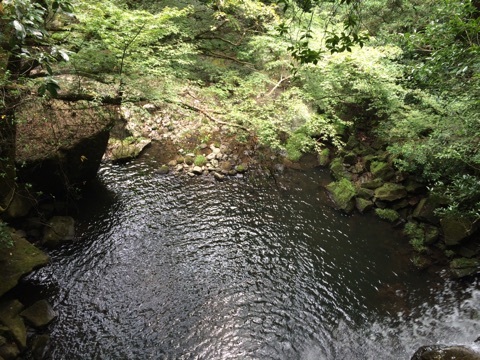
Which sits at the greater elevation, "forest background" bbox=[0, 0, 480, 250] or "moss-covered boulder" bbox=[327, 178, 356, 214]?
"forest background" bbox=[0, 0, 480, 250]

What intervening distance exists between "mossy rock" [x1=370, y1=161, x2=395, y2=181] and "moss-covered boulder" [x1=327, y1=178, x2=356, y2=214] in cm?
138

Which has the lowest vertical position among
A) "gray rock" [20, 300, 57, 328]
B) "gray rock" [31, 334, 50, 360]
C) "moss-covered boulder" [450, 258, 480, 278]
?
"gray rock" [31, 334, 50, 360]

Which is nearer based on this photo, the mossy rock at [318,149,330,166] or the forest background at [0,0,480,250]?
the forest background at [0,0,480,250]

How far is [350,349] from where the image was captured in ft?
24.4

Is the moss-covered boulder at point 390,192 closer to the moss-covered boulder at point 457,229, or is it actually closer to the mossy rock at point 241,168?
the moss-covered boulder at point 457,229

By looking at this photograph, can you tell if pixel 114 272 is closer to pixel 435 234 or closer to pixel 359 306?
pixel 359 306

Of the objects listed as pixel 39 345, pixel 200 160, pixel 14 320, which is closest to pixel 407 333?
pixel 39 345

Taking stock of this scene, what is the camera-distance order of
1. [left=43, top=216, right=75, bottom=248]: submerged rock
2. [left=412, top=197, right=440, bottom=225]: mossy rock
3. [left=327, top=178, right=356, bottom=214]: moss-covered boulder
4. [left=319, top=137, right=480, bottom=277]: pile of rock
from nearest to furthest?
[left=43, top=216, right=75, bottom=248]: submerged rock → [left=319, top=137, right=480, bottom=277]: pile of rock → [left=412, top=197, right=440, bottom=225]: mossy rock → [left=327, top=178, right=356, bottom=214]: moss-covered boulder

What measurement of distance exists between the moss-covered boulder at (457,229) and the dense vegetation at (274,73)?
1.78ft

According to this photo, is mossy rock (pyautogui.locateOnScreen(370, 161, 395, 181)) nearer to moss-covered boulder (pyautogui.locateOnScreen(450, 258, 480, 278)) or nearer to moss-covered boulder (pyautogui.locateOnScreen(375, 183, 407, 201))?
moss-covered boulder (pyautogui.locateOnScreen(375, 183, 407, 201))

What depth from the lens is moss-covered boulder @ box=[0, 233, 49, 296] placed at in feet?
22.5

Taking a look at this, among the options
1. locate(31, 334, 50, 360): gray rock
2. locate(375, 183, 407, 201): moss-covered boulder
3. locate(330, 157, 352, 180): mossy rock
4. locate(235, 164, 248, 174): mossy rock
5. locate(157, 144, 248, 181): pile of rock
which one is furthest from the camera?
locate(330, 157, 352, 180): mossy rock

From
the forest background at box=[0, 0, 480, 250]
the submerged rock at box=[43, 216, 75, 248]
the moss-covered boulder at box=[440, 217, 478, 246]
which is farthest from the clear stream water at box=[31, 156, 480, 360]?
the forest background at box=[0, 0, 480, 250]

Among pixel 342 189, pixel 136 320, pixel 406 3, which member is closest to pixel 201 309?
pixel 136 320
